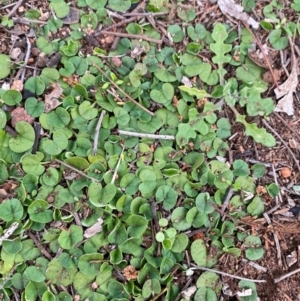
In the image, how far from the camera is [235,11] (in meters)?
2.25

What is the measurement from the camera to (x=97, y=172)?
1.98m

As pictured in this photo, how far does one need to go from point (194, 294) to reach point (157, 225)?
0.36 m

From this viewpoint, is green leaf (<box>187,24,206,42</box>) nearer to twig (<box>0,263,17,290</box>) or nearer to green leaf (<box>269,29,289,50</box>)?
green leaf (<box>269,29,289,50</box>)

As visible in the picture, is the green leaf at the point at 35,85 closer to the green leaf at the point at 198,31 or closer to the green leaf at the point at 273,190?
the green leaf at the point at 198,31

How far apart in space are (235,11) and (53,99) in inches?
42.9

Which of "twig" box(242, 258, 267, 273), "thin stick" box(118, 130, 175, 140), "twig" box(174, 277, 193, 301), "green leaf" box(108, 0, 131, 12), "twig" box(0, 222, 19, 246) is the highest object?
"green leaf" box(108, 0, 131, 12)

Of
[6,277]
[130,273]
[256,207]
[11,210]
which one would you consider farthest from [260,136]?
[6,277]

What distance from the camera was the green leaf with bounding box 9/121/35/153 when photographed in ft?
6.46

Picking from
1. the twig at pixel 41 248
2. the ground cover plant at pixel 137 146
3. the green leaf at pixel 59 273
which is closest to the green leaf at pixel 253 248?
the ground cover plant at pixel 137 146

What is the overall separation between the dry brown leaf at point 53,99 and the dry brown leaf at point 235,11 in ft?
3.24

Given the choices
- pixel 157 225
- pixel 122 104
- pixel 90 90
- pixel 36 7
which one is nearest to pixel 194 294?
pixel 157 225

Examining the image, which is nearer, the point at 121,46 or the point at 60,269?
the point at 60,269

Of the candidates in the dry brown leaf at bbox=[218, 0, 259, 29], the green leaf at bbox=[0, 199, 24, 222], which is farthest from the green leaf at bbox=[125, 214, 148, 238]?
the dry brown leaf at bbox=[218, 0, 259, 29]

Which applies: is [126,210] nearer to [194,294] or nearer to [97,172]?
[97,172]
